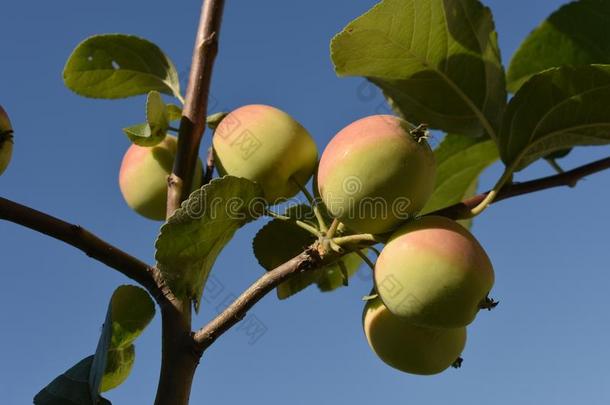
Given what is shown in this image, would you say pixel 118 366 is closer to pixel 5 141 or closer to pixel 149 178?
pixel 149 178

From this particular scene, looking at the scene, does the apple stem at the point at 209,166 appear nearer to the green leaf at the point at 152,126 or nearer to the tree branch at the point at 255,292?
the green leaf at the point at 152,126

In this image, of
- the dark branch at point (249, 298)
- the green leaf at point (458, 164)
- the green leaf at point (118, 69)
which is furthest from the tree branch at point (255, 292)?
the green leaf at point (118, 69)

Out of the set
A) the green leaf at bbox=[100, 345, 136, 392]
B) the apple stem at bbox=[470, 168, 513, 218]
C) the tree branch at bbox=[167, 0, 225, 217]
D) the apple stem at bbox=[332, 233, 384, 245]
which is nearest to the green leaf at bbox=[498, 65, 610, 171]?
the apple stem at bbox=[470, 168, 513, 218]

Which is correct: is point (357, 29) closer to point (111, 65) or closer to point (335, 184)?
point (335, 184)

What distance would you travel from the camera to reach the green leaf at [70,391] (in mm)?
1262

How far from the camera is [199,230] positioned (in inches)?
45.4

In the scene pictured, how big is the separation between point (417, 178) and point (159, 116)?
511 millimetres

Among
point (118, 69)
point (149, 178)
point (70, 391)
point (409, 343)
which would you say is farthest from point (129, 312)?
point (118, 69)

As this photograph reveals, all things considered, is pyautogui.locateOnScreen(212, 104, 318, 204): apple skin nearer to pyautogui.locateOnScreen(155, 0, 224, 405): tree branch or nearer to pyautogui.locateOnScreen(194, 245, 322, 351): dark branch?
→ pyautogui.locateOnScreen(155, 0, 224, 405): tree branch

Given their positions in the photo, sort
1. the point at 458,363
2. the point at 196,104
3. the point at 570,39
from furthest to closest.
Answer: the point at 570,39 < the point at 458,363 < the point at 196,104

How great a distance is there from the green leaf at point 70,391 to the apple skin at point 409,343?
19.5 inches

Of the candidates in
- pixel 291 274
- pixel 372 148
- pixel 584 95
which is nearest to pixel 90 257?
pixel 291 274

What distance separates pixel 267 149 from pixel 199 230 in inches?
8.4

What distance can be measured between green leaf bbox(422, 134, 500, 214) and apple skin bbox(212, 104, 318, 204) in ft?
1.30
